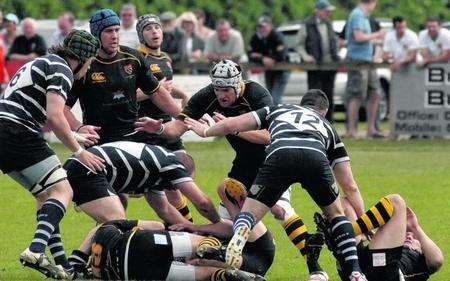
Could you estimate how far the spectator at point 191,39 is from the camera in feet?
83.1

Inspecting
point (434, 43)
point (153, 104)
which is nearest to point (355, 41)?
point (434, 43)

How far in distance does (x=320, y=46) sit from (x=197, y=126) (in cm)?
1225

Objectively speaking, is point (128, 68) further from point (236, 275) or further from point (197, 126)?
point (236, 275)

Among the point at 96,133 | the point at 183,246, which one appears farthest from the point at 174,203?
the point at 183,246

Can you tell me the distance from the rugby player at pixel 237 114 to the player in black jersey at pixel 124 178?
0.48 meters

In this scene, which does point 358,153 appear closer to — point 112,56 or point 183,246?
point 112,56

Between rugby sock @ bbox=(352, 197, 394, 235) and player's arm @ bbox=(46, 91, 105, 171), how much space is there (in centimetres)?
206

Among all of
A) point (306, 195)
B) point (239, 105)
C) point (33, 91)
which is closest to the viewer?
point (33, 91)

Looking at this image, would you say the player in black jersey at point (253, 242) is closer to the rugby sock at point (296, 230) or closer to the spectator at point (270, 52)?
the rugby sock at point (296, 230)

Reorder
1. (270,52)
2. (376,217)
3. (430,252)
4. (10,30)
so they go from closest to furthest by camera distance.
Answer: (376,217) < (430,252) < (270,52) < (10,30)

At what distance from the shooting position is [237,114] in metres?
11.8

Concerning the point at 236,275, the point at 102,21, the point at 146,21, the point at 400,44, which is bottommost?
the point at 236,275

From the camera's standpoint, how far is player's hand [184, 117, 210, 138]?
11.3 meters

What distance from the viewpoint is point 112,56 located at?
1244 centimetres
